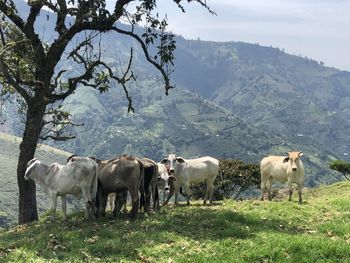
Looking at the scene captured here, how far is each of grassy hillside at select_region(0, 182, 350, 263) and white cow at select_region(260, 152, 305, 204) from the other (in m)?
7.23

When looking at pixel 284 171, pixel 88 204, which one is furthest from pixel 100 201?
pixel 284 171

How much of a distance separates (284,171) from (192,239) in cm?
1464

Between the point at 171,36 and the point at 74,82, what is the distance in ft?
19.2

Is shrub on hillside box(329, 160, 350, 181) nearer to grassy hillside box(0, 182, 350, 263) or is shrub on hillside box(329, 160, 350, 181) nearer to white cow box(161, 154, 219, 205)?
white cow box(161, 154, 219, 205)

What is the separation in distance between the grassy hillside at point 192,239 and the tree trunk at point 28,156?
3.68 m

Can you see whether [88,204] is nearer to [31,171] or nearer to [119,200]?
[119,200]

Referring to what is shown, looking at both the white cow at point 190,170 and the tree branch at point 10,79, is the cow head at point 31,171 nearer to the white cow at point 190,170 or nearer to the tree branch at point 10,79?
the tree branch at point 10,79

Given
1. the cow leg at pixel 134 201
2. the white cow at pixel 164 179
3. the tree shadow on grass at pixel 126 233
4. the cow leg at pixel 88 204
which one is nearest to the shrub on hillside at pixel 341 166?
the white cow at pixel 164 179

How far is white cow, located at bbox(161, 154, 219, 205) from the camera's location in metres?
26.2

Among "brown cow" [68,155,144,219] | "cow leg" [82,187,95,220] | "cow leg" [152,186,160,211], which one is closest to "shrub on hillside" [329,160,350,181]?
"cow leg" [152,186,160,211]

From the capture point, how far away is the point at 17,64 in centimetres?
2441

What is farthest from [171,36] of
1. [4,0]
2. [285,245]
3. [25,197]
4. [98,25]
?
[285,245]

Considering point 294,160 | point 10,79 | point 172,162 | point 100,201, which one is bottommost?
A: point 100,201

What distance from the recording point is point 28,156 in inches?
905
